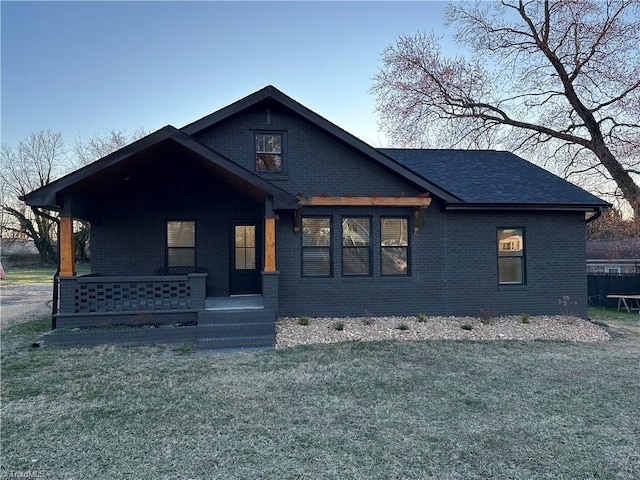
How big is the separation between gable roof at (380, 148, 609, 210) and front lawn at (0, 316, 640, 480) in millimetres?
4274

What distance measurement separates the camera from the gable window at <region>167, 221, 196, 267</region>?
35.4ft

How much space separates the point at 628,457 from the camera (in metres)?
3.79

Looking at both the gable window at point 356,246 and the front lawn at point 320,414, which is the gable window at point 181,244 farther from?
the gable window at point 356,246

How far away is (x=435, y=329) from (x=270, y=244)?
4.25 metres

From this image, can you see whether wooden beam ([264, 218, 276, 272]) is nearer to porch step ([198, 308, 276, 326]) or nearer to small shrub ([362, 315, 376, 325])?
porch step ([198, 308, 276, 326])

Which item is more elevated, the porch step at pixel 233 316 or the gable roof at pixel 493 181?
the gable roof at pixel 493 181

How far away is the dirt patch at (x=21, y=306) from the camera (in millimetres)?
11695

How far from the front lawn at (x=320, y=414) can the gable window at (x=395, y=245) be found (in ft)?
10.7

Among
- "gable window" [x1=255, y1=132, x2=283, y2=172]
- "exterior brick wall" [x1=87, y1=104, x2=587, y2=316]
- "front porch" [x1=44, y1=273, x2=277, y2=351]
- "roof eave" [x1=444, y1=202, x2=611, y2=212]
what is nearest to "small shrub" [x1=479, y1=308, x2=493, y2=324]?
"exterior brick wall" [x1=87, y1=104, x2=587, y2=316]

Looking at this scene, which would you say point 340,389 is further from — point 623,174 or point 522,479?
point 623,174

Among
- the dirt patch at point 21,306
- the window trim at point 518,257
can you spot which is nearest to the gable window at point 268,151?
the window trim at point 518,257

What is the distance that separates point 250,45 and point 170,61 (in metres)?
2.70

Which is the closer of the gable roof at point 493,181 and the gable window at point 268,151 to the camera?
the gable window at point 268,151

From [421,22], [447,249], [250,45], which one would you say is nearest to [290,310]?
[447,249]
